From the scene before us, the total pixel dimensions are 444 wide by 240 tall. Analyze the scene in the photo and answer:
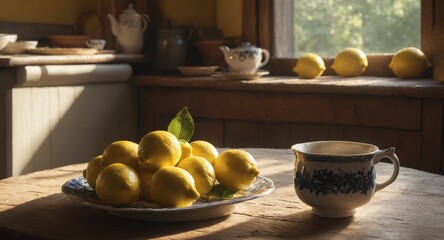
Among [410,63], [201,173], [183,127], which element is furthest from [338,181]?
[410,63]

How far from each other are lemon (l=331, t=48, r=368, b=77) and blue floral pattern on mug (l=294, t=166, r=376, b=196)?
5.22ft

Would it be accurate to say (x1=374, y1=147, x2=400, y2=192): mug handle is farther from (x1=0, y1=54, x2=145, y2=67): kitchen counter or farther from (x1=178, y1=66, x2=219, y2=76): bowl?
(x1=178, y1=66, x2=219, y2=76): bowl


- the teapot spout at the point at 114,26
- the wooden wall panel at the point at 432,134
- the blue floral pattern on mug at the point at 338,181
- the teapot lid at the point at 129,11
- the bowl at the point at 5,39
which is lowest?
the wooden wall panel at the point at 432,134

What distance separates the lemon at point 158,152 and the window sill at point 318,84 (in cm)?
130

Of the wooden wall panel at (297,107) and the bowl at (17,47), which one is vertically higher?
the bowl at (17,47)

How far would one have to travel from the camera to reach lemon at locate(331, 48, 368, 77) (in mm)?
2555

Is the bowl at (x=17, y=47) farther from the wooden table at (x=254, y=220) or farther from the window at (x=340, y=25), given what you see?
the wooden table at (x=254, y=220)

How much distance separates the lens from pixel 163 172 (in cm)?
101

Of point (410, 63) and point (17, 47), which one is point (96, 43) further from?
point (410, 63)

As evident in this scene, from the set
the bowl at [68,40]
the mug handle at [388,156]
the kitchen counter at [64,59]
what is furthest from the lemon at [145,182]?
the bowl at [68,40]

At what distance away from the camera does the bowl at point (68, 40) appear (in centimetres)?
266

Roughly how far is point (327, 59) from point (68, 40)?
1.08m

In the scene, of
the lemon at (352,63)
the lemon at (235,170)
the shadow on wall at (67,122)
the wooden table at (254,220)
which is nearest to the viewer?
the wooden table at (254,220)

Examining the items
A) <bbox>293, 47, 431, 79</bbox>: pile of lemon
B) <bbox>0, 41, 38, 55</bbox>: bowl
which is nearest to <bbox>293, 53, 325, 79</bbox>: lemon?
<bbox>293, 47, 431, 79</bbox>: pile of lemon
